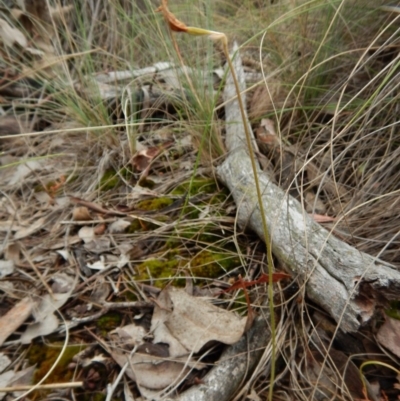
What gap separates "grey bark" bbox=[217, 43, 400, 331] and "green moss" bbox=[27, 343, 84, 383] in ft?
2.41

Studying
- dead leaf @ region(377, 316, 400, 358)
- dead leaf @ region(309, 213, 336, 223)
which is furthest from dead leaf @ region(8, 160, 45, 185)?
dead leaf @ region(377, 316, 400, 358)

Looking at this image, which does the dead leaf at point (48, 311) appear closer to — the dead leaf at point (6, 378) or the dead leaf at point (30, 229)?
the dead leaf at point (6, 378)

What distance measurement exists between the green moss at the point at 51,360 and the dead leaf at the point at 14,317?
0.11 m

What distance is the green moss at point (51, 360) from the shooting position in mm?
1291

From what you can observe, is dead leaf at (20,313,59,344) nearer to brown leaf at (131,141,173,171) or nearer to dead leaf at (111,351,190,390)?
dead leaf at (111,351,190,390)

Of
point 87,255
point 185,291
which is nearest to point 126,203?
point 87,255

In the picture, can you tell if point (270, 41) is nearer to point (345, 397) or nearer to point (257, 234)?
point (257, 234)

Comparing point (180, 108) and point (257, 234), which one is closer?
point (257, 234)

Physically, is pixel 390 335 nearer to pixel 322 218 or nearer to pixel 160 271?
pixel 322 218

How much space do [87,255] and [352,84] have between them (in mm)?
1417

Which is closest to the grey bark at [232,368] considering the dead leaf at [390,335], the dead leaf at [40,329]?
the dead leaf at [390,335]

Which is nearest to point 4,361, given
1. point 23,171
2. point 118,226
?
point 118,226

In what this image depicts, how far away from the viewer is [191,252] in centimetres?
165

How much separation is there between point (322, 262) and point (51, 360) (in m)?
0.89
